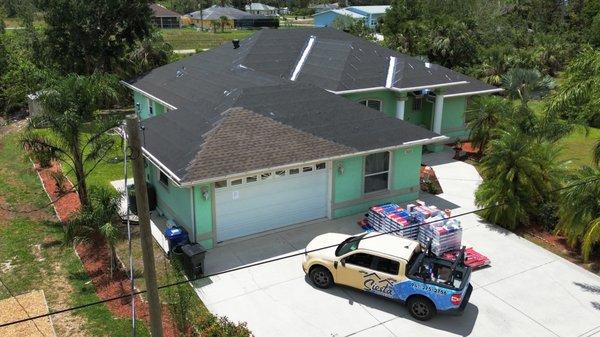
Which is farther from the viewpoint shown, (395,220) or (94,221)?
(395,220)

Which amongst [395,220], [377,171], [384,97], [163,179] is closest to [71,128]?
[163,179]

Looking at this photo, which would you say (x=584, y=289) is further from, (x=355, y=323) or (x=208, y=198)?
(x=208, y=198)

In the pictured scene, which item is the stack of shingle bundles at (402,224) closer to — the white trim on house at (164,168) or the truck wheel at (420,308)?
the truck wheel at (420,308)

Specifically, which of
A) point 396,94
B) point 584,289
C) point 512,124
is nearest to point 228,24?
point 396,94

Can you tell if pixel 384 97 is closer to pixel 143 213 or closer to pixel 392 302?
pixel 392 302

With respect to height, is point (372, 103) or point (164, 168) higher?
point (372, 103)

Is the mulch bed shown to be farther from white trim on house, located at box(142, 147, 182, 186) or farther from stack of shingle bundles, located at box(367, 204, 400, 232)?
stack of shingle bundles, located at box(367, 204, 400, 232)

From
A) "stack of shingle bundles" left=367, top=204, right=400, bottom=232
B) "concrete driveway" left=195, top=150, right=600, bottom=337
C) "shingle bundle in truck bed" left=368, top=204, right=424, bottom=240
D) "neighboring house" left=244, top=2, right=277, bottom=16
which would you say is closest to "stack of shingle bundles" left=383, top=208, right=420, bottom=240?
"shingle bundle in truck bed" left=368, top=204, right=424, bottom=240
